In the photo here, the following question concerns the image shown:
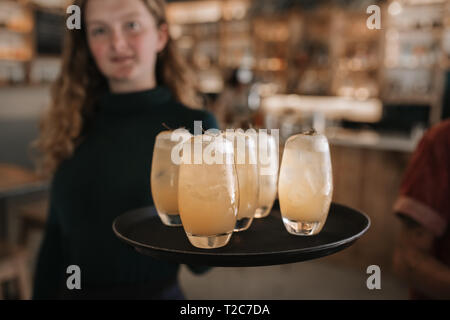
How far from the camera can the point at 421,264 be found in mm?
1361

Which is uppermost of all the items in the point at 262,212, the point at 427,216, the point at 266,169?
the point at 266,169

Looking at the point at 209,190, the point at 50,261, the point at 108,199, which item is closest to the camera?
the point at 209,190

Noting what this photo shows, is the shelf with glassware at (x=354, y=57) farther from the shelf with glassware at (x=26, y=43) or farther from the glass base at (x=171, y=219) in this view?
the glass base at (x=171, y=219)

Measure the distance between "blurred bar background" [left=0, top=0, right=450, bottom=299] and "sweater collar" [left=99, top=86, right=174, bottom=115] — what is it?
6.75 feet

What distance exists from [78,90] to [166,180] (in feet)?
2.41

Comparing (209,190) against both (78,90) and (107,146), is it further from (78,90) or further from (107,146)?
(78,90)

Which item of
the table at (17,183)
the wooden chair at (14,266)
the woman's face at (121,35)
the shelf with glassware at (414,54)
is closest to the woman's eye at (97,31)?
the woman's face at (121,35)

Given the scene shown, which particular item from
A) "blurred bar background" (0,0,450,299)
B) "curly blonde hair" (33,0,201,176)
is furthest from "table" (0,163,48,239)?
"curly blonde hair" (33,0,201,176)

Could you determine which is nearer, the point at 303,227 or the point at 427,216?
the point at 303,227

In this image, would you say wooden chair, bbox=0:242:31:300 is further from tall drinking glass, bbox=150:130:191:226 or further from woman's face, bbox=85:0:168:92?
tall drinking glass, bbox=150:130:191:226

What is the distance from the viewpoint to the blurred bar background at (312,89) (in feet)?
11.8

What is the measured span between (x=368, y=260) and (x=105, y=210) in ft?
9.58

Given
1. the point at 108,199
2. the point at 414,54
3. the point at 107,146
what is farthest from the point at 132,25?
the point at 414,54

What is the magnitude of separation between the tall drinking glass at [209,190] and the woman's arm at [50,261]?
785 millimetres
